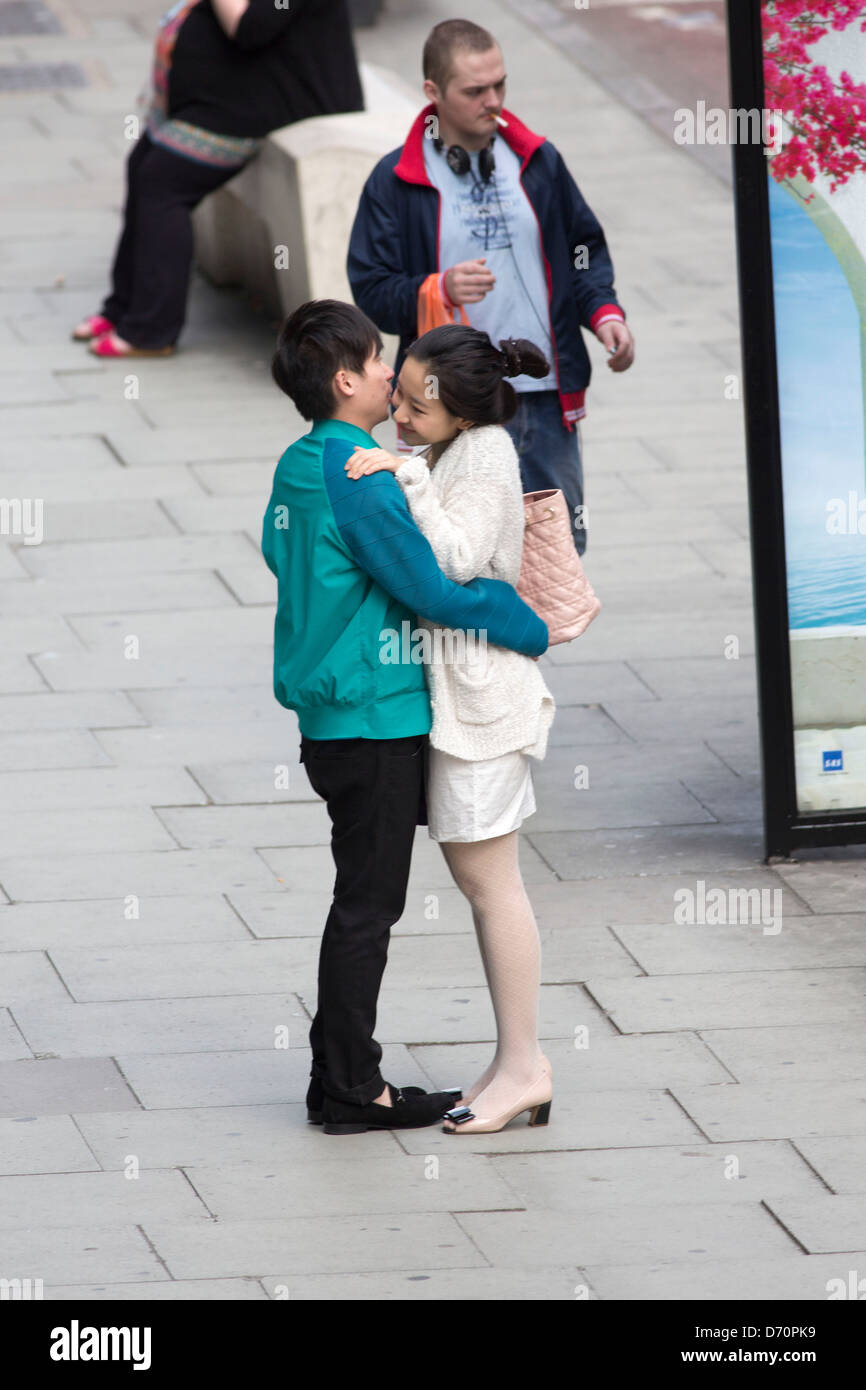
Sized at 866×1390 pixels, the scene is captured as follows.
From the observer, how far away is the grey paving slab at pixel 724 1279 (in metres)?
3.94

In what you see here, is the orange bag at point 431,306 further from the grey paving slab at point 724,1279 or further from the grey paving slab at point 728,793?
the grey paving slab at point 724,1279

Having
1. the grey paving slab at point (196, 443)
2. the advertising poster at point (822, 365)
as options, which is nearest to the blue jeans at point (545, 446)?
the advertising poster at point (822, 365)

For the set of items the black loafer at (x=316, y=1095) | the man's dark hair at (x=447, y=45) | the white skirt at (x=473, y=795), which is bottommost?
the black loafer at (x=316, y=1095)

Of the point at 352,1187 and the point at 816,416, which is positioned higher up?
the point at 816,416

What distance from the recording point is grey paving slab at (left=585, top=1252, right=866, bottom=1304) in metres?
3.94

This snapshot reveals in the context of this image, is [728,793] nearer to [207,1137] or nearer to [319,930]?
[319,930]

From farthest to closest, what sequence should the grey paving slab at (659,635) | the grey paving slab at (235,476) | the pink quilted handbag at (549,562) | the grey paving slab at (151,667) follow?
the grey paving slab at (235,476) < the grey paving slab at (659,635) < the grey paving slab at (151,667) < the pink quilted handbag at (549,562)

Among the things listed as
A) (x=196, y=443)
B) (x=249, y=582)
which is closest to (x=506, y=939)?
(x=249, y=582)

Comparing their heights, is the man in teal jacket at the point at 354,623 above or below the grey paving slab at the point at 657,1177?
above

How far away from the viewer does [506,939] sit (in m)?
4.50

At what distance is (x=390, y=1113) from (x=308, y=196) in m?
6.18

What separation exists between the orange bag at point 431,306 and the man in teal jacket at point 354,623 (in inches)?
54.2

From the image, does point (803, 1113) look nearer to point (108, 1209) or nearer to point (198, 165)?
point (108, 1209)

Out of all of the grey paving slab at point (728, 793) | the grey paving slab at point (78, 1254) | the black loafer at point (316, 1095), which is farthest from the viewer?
the grey paving slab at point (728, 793)
